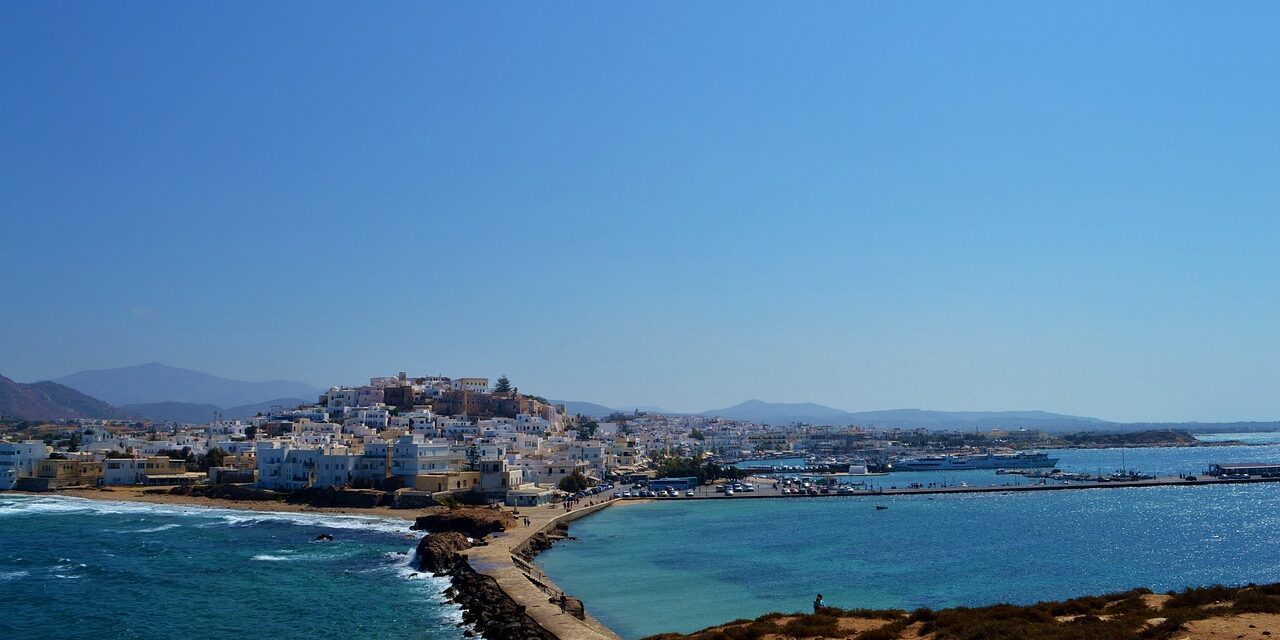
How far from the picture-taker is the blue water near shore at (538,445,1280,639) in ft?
95.0

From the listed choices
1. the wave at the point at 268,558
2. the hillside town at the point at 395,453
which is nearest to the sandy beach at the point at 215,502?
the hillside town at the point at 395,453

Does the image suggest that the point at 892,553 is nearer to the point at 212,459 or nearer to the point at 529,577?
the point at 529,577

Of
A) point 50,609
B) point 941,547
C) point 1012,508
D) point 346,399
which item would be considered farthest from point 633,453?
point 50,609

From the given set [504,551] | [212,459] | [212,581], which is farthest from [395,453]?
[212,581]

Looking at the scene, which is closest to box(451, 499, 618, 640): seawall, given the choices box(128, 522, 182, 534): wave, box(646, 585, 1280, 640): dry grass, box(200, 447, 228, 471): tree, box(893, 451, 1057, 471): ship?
box(646, 585, 1280, 640): dry grass

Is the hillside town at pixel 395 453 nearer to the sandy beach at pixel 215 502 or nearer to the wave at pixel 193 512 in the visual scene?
the sandy beach at pixel 215 502

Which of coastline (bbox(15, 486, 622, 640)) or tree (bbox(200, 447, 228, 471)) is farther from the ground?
tree (bbox(200, 447, 228, 471))

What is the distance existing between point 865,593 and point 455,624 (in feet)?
42.4

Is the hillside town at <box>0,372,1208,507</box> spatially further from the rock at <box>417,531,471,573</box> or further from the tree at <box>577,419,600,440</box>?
the rock at <box>417,531,471,573</box>

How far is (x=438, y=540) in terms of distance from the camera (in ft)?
120

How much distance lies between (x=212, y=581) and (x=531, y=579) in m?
11.3

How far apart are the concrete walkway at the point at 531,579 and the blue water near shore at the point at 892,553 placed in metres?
1.20

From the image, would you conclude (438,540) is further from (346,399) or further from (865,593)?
(346,399)

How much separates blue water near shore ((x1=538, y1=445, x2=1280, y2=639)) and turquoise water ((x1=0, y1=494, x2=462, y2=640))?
631 cm
